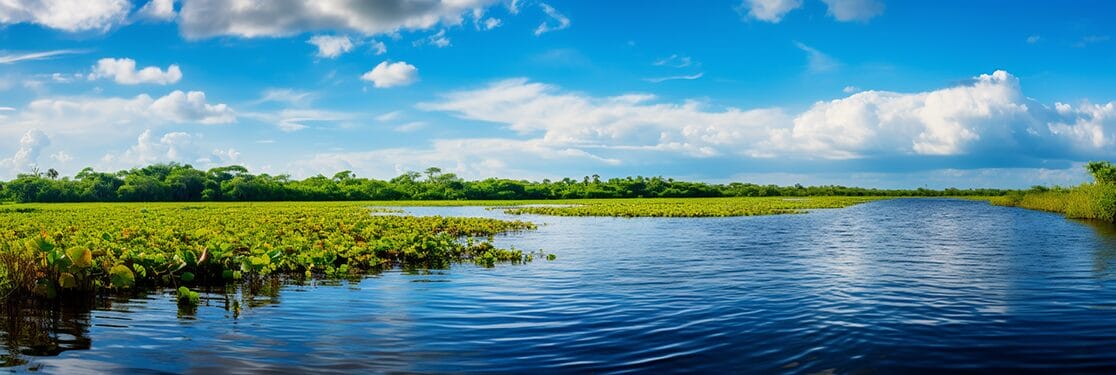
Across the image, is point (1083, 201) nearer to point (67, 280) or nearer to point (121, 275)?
point (121, 275)

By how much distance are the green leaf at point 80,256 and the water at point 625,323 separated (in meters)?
0.62

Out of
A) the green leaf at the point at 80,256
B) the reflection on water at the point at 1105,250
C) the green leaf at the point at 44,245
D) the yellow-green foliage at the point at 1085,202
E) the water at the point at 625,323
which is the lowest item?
the water at the point at 625,323

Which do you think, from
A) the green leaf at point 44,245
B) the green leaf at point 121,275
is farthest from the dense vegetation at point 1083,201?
the green leaf at point 44,245

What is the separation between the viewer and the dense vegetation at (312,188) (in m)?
74.4

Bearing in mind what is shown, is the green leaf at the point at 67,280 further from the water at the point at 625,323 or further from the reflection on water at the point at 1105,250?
the reflection on water at the point at 1105,250

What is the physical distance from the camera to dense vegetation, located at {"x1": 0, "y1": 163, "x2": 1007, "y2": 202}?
74375mm

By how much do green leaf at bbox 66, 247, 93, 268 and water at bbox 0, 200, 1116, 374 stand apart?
62 cm

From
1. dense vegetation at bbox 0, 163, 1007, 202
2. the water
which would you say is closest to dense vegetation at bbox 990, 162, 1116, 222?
the water

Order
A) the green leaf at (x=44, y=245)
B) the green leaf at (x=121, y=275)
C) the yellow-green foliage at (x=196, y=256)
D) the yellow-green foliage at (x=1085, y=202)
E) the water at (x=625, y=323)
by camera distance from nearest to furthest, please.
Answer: the water at (x=625, y=323) < the green leaf at (x=44, y=245) < the yellow-green foliage at (x=196, y=256) < the green leaf at (x=121, y=275) < the yellow-green foliage at (x=1085, y=202)

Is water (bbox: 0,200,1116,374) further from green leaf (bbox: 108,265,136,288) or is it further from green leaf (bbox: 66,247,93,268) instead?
green leaf (bbox: 66,247,93,268)

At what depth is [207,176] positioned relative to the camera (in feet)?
283

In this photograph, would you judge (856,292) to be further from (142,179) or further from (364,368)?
(142,179)

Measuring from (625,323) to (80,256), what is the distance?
7.90m

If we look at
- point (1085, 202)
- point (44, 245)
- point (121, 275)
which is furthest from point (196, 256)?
point (1085, 202)
